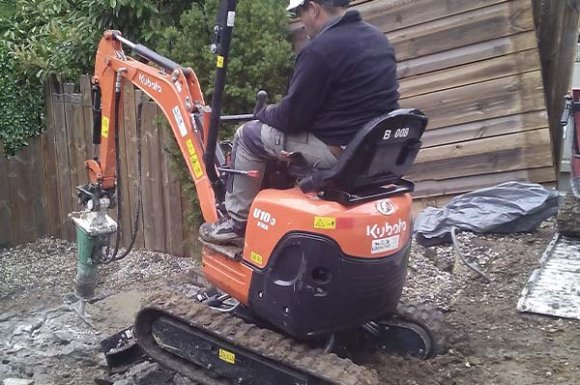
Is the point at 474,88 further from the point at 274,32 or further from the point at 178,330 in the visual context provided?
the point at 178,330

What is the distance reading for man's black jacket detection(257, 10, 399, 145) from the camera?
11.6 ft

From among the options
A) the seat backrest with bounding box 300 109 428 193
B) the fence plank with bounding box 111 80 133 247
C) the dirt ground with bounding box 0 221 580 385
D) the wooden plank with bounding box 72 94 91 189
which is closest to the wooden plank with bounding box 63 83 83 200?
the wooden plank with bounding box 72 94 91 189

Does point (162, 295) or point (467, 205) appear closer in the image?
point (162, 295)

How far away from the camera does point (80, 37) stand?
27.7 ft

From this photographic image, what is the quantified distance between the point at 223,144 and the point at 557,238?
2502 millimetres

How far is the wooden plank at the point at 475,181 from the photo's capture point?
6.41 m

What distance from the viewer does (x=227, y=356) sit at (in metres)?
3.97

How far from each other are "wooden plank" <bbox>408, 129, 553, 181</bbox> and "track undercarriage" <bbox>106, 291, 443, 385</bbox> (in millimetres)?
2618

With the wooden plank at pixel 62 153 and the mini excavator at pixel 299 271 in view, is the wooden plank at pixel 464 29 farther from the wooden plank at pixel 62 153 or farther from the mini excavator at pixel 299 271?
the wooden plank at pixel 62 153

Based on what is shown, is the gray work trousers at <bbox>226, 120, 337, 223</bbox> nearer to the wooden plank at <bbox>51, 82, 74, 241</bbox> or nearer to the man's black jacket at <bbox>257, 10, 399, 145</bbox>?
the man's black jacket at <bbox>257, 10, 399, 145</bbox>

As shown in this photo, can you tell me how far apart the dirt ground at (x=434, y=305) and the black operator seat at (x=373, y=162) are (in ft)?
3.31

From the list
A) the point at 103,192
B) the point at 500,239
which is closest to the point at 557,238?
the point at 500,239

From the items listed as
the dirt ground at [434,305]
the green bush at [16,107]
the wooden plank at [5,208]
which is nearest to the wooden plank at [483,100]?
Answer: the dirt ground at [434,305]

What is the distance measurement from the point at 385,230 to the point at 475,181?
128 inches
